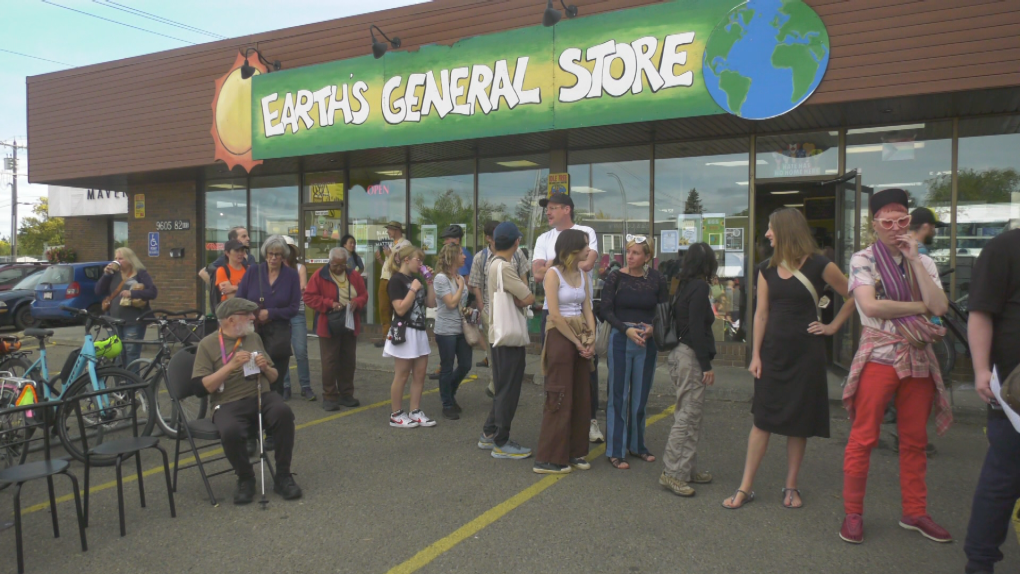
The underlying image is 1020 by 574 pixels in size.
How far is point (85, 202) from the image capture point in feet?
74.6

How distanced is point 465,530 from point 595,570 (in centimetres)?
90

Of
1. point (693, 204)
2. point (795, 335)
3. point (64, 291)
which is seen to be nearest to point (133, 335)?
point (795, 335)

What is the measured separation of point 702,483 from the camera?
493cm

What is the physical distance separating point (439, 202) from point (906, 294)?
9339 millimetres

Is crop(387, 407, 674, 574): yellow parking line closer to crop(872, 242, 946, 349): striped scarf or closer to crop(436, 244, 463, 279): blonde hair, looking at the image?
crop(436, 244, 463, 279): blonde hair

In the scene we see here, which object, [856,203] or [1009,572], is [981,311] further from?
[856,203]

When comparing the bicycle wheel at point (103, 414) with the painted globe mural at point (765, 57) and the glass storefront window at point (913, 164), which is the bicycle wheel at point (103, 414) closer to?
the painted globe mural at point (765, 57)

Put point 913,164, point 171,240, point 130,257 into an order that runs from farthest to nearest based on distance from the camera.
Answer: point 171,240
point 913,164
point 130,257

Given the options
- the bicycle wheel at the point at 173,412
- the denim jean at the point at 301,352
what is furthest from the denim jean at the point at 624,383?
the denim jean at the point at 301,352

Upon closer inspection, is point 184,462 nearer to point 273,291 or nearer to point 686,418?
point 273,291

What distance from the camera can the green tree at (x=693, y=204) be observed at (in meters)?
10.1

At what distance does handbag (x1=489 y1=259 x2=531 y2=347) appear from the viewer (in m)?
5.43

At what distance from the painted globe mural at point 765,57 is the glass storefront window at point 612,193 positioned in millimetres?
2208

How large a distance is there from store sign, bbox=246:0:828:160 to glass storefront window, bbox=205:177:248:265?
2804mm
